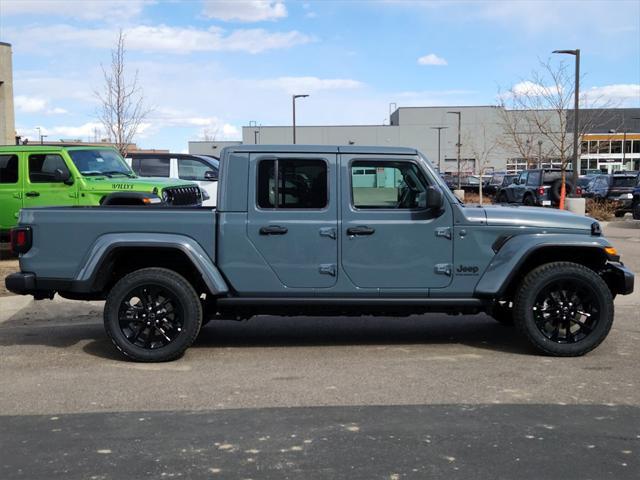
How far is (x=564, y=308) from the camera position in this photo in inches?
231

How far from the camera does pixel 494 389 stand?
504 cm

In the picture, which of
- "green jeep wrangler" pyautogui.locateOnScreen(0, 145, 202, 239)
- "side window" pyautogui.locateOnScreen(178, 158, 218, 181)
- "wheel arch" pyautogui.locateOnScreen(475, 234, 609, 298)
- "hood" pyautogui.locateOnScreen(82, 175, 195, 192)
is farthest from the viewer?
"side window" pyautogui.locateOnScreen(178, 158, 218, 181)

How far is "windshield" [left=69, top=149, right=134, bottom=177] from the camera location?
11.2 m

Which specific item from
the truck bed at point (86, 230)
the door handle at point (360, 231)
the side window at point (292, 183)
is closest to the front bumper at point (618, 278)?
the door handle at point (360, 231)

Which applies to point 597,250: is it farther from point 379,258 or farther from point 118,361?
point 118,361

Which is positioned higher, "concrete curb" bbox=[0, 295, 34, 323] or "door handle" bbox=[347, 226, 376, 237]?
"door handle" bbox=[347, 226, 376, 237]

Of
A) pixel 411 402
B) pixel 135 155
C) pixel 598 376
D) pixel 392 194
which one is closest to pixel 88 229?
pixel 392 194

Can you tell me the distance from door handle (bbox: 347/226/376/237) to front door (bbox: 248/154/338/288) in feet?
0.44

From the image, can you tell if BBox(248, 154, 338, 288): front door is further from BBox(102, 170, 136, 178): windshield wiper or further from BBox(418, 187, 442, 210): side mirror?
BBox(102, 170, 136, 178): windshield wiper

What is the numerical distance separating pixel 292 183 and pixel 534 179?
68.5ft

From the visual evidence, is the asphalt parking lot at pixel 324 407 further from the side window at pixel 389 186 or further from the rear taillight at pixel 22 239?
the side window at pixel 389 186

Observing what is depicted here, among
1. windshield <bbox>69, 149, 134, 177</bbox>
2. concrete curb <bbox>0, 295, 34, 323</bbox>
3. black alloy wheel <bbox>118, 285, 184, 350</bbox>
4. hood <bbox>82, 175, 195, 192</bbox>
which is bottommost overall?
concrete curb <bbox>0, 295, 34, 323</bbox>

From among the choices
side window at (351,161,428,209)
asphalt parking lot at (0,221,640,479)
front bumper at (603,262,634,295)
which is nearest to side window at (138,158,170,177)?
asphalt parking lot at (0,221,640,479)

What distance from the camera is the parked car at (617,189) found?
2341 centimetres
